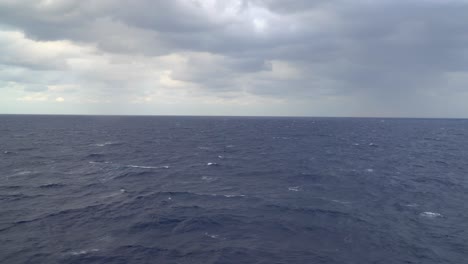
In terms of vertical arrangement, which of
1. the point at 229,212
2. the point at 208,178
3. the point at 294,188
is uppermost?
the point at 208,178

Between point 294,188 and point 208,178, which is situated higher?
point 208,178

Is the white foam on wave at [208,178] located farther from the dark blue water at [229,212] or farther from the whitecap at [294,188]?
the whitecap at [294,188]

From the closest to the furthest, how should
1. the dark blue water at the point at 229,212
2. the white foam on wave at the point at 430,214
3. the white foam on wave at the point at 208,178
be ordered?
the dark blue water at the point at 229,212, the white foam on wave at the point at 430,214, the white foam on wave at the point at 208,178

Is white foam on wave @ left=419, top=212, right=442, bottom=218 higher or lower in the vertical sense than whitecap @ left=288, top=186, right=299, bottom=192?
lower

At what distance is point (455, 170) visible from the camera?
76.8 m

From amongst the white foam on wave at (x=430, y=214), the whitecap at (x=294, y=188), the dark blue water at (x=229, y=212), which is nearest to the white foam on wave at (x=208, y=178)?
the dark blue water at (x=229, y=212)

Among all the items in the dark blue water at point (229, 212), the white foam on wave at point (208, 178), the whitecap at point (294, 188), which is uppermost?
the white foam on wave at point (208, 178)

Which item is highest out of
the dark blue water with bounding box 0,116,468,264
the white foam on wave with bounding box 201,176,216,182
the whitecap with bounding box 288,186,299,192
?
the white foam on wave with bounding box 201,176,216,182

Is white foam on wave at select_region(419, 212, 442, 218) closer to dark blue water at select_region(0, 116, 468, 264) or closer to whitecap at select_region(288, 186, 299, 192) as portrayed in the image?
dark blue water at select_region(0, 116, 468, 264)

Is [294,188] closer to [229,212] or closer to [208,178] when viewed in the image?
[229,212]

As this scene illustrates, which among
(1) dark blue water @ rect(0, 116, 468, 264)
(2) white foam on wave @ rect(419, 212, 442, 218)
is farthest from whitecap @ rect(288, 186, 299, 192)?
(2) white foam on wave @ rect(419, 212, 442, 218)

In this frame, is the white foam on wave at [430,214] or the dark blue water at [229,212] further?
the white foam on wave at [430,214]

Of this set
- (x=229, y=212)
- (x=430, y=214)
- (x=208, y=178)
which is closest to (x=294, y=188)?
(x=229, y=212)

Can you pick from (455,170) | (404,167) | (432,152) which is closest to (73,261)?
(404,167)
